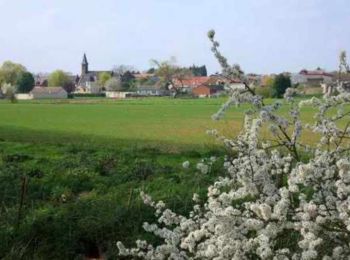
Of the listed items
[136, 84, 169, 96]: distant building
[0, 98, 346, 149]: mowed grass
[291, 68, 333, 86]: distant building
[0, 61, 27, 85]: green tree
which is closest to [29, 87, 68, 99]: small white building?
[0, 61, 27, 85]: green tree

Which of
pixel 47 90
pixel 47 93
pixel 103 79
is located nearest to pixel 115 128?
pixel 47 93

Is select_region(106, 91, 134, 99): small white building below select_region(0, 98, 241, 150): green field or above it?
below

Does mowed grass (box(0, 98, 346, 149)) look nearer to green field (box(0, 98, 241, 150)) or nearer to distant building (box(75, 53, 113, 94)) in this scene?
green field (box(0, 98, 241, 150))

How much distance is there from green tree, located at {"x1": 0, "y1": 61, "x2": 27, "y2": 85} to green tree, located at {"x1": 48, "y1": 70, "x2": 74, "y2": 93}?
1584 centimetres

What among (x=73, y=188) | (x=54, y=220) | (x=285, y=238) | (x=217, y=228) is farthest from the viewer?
(x=73, y=188)

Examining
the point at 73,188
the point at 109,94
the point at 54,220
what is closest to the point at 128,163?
the point at 73,188

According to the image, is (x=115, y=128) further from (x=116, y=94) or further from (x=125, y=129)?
(x=116, y=94)

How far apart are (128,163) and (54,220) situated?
4715 mm

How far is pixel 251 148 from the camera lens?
4.66 metres

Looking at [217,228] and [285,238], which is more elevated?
[217,228]

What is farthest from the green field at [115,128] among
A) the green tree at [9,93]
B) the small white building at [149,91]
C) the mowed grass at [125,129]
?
the small white building at [149,91]

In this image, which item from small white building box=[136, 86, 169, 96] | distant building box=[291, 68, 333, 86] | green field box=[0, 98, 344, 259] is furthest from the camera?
small white building box=[136, 86, 169, 96]

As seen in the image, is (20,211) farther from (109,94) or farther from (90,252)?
(109,94)

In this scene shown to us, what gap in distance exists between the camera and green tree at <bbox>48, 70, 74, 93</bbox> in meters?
166
